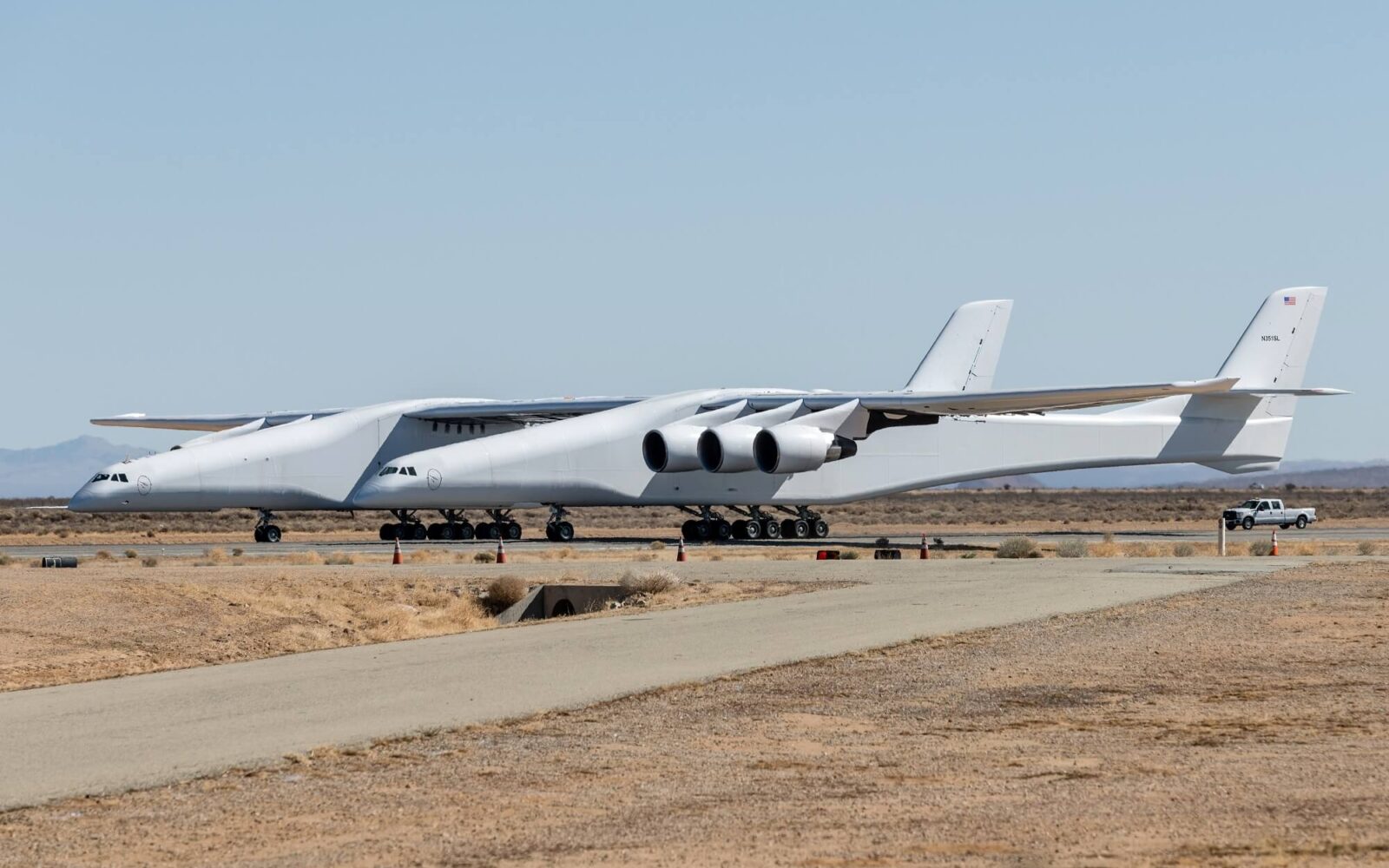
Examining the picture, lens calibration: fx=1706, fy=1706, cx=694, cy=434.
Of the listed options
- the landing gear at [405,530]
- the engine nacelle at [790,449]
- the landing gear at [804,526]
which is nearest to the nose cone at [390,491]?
the landing gear at [405,530]

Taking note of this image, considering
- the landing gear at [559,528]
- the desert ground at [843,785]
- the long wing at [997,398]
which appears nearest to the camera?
the desert ground at [843,785]

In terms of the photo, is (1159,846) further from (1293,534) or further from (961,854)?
(1293,534)

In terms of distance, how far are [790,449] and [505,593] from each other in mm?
15866

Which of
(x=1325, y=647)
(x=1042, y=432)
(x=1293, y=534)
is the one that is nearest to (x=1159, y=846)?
(x=1325, y=647)

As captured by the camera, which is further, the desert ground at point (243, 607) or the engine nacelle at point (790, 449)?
the engine nacelle at point (790, 449)

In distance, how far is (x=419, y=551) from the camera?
112ft

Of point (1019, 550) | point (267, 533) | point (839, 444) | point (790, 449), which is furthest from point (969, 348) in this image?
point (267, 533)

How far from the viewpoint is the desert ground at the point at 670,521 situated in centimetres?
5619

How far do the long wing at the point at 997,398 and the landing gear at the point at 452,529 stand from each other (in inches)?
321

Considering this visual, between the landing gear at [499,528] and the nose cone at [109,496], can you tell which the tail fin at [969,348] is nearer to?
the landing gear at [499,528]

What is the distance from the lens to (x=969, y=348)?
155ft

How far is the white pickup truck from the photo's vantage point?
56.3m

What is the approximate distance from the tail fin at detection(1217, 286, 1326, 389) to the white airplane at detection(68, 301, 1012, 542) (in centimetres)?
671

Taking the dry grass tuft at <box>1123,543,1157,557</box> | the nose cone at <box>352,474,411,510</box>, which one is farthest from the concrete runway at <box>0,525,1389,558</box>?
the dry grass tuft at <box>1123,543,1157,557</box>
